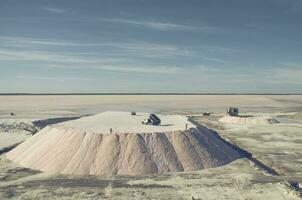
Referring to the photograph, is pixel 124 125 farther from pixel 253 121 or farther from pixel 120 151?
pixel 253 121

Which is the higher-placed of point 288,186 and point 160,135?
point 160,135

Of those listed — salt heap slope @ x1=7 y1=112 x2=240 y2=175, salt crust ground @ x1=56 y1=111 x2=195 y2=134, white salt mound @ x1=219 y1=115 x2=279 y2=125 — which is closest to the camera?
salt heap slope @ x1=7 y1=112 x2=240 y2=175

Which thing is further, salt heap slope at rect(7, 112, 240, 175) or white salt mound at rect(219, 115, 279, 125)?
white salt mound at rect(219, 115, 279, 125)

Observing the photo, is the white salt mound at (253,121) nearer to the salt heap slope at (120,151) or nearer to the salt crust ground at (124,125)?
the salt crust ground at (124,125)

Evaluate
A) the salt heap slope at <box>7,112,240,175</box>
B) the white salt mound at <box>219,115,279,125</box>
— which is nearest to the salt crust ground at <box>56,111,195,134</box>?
the salt heap slope at <box>7,112,240,175</box>

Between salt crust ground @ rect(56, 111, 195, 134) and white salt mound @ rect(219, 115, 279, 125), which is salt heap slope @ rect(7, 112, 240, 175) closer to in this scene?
salt crust ground @ rect(56, 111, 195, 134)

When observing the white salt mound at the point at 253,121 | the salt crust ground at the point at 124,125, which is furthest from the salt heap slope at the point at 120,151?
the white salt mound at the point at 253,121

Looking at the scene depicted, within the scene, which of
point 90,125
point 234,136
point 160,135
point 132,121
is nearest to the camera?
point 160,135

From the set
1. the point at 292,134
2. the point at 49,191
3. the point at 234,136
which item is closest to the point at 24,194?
the point at 49,191

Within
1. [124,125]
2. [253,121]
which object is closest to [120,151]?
[124,125]

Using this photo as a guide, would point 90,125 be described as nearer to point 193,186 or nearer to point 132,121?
point 132,121
